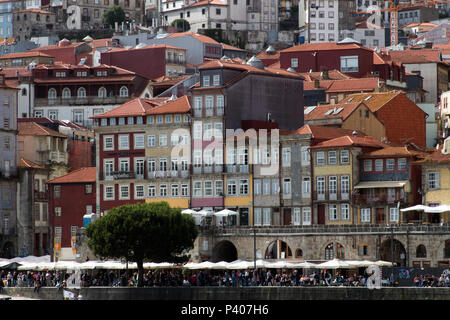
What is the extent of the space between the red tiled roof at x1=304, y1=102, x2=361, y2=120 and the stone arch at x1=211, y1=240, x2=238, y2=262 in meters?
16.6

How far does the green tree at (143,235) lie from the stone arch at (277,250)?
5.74 m

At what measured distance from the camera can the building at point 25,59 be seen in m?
157

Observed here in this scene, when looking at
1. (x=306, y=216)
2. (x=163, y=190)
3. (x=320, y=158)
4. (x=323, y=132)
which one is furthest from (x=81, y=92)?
(x=306, y=216)

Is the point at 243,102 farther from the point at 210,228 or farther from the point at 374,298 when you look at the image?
the point at 374,298

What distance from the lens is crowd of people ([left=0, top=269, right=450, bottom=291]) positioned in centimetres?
8106

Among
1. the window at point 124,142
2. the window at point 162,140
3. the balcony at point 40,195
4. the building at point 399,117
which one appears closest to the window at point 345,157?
the building at point 399,117

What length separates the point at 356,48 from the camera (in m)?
143

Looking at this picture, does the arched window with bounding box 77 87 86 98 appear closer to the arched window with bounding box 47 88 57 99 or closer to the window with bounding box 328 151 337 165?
the arched window with bounding box 47 88 57 99

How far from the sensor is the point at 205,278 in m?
86.4

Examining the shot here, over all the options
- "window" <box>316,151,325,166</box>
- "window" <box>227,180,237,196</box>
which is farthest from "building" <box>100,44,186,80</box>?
"window" <box>316,151,325,166</box>

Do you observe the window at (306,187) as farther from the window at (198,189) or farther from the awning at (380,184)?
the window at (198,189)

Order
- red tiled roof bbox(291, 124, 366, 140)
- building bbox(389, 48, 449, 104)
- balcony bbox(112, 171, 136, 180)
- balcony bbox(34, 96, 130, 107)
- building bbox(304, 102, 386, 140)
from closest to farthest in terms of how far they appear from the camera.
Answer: red tiled roof bbox(291, 124, 366, 140)
balcony bbox(112, 171, 136, 180)
building bbox(304, 102, 386, 140)
balcony bbox(34, 96, 130, 107)
building bbox(389, 48, 449, 104)

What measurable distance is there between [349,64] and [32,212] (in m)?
42.3

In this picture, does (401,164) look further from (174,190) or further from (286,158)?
(174,190)
